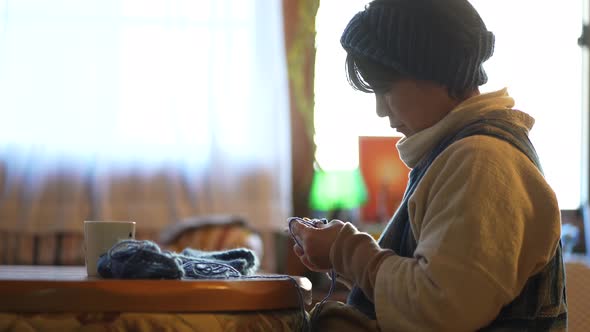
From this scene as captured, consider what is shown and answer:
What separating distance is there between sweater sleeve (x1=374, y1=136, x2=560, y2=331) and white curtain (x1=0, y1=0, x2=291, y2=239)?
8.16 feet

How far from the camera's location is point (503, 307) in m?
0.85

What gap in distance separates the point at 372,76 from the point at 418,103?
0.08 metres

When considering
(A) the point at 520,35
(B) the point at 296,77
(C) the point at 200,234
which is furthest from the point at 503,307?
(A) the point at 520,35

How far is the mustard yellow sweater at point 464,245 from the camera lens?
0.77 m

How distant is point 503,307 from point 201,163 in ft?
8.57

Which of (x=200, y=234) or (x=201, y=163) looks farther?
(x=201, y=163)

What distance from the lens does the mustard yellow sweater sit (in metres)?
0.77

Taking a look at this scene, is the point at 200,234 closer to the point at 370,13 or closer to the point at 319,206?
the point at 319,206

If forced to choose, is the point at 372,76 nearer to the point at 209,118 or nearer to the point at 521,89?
the point at 209,118

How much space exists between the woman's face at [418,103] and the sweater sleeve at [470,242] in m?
0.13

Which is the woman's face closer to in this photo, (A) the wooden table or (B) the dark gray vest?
(B) the dark gray vest

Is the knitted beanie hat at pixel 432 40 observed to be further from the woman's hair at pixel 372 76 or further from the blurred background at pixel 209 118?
the blurred background at pixel 209 118

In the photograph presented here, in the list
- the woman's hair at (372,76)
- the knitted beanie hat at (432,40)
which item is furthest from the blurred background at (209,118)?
the knitted beanie hat at (432,40)

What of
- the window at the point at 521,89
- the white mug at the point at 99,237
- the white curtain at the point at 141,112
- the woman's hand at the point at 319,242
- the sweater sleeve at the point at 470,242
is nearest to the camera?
the sweater sleeve at the point at 470,242
